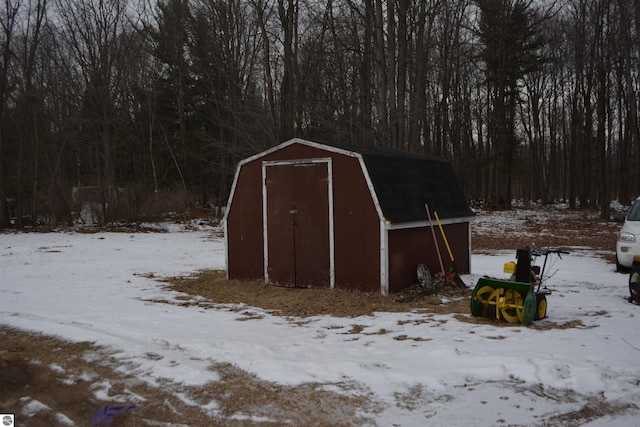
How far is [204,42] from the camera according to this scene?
3108cm

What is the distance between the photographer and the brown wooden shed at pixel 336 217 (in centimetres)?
859

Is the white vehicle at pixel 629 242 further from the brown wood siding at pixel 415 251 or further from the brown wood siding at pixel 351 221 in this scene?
the brown wood siding at pixel 351 221

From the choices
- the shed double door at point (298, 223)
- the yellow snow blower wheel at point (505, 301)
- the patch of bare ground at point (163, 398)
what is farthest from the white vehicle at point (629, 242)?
the patch of bare ground at point (163, 398)

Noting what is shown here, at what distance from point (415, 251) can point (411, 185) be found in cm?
125

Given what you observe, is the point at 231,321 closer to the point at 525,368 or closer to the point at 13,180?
the point at 525,368

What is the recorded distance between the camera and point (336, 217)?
349 inches

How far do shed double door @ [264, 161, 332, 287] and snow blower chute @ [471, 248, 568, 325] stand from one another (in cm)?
277

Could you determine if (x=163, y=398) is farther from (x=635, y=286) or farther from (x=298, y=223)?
(x=635, y=286)

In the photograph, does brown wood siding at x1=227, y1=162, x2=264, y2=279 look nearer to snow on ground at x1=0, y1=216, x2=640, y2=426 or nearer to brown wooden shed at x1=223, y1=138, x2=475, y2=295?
brown wooden shed at x1=223, y1=138, x2=475, y2=295

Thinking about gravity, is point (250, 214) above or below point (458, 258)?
above

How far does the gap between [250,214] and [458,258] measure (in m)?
4.33

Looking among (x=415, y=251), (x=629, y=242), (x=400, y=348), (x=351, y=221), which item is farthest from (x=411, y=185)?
(x=629, y=242)

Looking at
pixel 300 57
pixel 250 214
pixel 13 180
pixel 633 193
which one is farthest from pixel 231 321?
pixel 633 193

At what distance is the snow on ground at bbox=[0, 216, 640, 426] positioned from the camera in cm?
436
